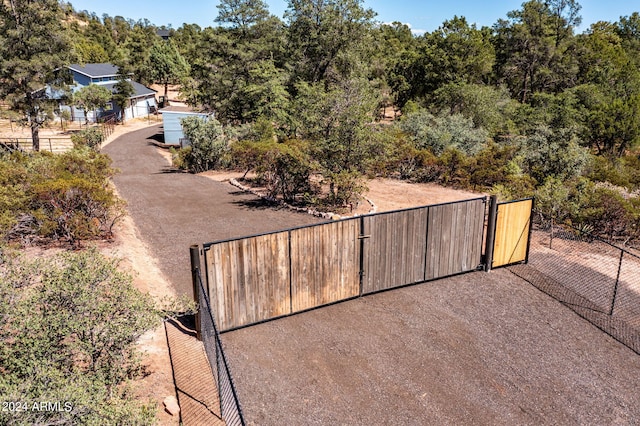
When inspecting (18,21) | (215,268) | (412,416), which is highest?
(18,21)

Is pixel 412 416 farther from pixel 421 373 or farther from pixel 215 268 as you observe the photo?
pixel 215 268

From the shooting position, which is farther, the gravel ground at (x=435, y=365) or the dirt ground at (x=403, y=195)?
the dirt ground at (x=403, y=195)

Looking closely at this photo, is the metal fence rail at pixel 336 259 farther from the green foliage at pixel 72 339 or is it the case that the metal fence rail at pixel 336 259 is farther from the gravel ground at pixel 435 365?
the green foliage at pixel 72 339

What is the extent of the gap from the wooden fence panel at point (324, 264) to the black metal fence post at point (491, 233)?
3.59 metres

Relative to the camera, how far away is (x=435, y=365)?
7.38 m

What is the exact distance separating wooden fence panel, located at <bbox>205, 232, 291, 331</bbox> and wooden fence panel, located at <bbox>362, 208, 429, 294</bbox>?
1982 millimetres

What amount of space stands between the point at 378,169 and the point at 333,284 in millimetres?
13280

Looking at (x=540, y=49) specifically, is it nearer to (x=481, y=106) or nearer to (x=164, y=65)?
(x=481, y=106)

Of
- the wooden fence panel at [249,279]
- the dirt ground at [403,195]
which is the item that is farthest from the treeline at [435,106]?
the wooden fence panel at [249,279]

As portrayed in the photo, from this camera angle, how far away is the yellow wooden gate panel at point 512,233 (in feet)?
35.4

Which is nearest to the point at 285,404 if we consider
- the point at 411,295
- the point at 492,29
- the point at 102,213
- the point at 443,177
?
the point at 411,295

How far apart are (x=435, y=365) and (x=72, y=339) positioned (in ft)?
18.4

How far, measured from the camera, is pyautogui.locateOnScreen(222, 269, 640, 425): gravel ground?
6.33m

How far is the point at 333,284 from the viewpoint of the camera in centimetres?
931
